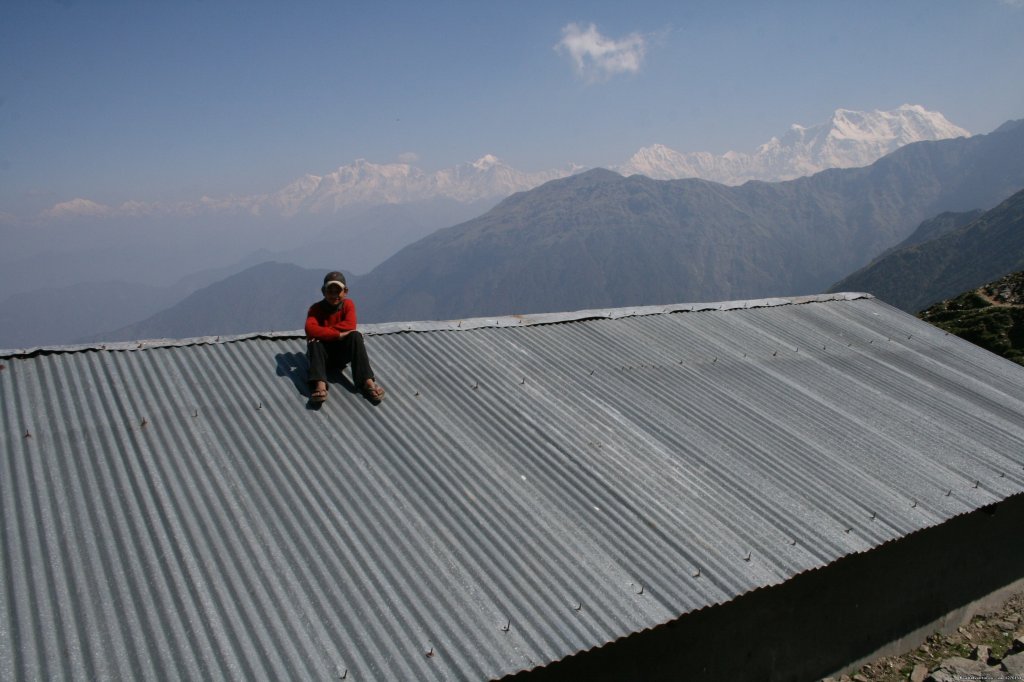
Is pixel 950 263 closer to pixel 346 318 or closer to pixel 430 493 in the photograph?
pixel 346 318

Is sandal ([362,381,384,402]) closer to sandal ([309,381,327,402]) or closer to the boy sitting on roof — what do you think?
the boy sitting on roof

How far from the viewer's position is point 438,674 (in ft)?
13.3

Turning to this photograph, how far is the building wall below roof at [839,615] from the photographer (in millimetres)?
5414

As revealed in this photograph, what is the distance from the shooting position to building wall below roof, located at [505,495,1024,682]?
5414 millimetres

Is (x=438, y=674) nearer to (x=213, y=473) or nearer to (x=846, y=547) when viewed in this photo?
(x=213, y=473)

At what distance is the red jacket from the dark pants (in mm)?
116

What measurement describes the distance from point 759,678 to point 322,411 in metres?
5.10

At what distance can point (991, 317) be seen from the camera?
20.8 meters

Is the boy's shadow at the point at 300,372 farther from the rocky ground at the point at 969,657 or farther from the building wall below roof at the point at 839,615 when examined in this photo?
the rocky ground at the point at 969,657

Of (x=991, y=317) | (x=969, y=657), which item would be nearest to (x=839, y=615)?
(x=969, y=657)

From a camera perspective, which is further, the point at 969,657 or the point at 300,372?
the point at 969,657

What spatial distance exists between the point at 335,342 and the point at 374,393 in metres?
0.82

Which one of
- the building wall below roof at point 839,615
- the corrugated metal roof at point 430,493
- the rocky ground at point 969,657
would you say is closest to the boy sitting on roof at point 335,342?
the corrugated metal roof at point 430,493

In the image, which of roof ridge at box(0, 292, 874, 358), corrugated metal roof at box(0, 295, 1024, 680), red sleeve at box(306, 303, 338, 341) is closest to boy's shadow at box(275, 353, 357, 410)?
corrugated metal roof at box(0, 295, 1024, 680)
